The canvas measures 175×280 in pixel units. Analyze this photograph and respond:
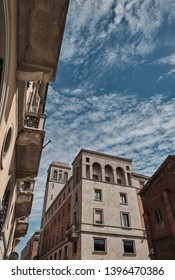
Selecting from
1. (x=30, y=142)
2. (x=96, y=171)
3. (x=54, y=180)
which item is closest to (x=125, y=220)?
(x=96, y=171)

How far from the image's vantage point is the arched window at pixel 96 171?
31.6 metres

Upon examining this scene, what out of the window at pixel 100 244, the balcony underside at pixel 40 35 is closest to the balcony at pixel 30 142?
the balcony underside at pixel 40 35

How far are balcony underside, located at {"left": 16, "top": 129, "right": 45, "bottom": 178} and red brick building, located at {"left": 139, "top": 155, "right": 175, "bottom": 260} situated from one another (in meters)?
13.3

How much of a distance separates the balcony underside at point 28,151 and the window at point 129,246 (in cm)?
2256

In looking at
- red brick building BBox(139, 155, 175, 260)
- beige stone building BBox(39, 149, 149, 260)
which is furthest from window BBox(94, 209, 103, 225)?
red brick building BBox(139, 155, 175, 260)

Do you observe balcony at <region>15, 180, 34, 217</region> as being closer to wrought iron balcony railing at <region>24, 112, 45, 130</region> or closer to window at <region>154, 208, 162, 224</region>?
wrought iron balcony railing at <region>24, 112, 45, 130</region>

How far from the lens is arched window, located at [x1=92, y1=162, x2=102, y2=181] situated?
104 feet

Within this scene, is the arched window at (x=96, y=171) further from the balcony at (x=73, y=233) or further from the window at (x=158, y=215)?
the window at (x=158, y=215)

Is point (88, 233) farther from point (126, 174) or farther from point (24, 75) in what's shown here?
point (24, 75)

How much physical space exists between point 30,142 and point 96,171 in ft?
84.6

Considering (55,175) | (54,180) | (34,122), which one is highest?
(55,175)

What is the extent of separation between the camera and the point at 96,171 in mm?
32125

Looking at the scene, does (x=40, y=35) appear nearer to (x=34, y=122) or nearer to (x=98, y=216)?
(x=34, y=122)

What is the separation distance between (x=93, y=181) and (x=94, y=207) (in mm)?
3862
